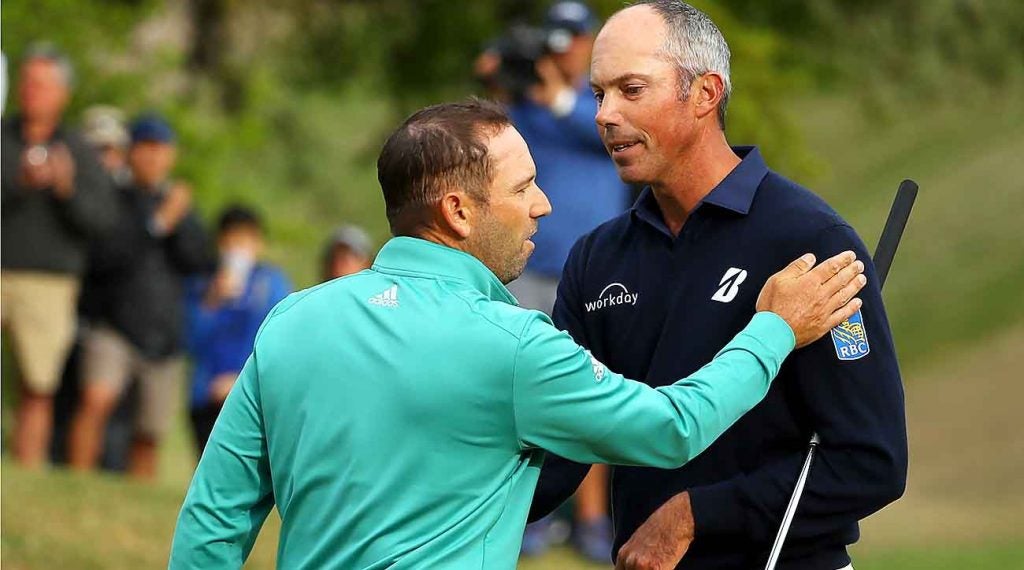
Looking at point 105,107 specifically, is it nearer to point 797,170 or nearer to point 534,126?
point 797,170

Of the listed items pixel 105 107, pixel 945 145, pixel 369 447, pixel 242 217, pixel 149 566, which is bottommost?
pixel 149 566

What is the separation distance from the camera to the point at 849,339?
11.9ft

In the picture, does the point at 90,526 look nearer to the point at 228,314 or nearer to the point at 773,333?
the point at 228,314

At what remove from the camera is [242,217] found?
1022 cm

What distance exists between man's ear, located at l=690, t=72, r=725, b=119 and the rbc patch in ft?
2.02

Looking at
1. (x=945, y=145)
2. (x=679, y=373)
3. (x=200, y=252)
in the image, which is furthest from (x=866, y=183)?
(x=679, y=373)

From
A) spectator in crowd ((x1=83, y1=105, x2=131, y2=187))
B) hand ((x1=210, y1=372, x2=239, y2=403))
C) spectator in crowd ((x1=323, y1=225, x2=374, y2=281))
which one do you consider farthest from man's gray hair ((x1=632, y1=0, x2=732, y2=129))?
spectator in crowd ((x1=83, y1=105, x2=131, y2=187))

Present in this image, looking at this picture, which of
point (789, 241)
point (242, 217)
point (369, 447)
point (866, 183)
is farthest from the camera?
point (866, 183)

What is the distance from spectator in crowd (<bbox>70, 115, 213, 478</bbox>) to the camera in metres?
10.1

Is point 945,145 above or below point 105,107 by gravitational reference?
above

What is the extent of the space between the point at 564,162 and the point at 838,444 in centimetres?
475

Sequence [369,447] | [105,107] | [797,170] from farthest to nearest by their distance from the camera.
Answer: [797,170], [105,107], [369,447]

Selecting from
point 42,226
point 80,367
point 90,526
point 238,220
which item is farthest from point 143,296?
point 90,526

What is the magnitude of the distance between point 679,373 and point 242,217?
22.0 feet
